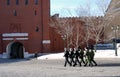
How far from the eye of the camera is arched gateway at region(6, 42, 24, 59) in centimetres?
6938

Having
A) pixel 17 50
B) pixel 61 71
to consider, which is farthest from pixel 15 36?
pixel 61 71

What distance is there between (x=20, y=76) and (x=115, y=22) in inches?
2005

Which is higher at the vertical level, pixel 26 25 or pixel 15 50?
pixel 26 25

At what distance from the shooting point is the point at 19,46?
72188 millimetres

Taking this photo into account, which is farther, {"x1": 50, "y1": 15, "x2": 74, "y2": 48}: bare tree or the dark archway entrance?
the dark archway entrance

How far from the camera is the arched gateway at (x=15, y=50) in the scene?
69.4m

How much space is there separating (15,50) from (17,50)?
45cm

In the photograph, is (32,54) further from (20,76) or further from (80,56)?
(20,76)

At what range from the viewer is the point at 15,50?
71.6 metres

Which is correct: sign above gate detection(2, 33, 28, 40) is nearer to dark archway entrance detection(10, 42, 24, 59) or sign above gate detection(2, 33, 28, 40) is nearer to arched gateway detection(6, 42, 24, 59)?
arched gateway detection(6, 42, 24, 59)

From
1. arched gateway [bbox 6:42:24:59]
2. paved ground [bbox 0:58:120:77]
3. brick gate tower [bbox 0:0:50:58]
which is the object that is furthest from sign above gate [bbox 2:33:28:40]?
paved ground [bbox 0:58:120:77]

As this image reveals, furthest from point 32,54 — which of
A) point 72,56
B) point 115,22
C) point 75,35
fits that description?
point 72,56

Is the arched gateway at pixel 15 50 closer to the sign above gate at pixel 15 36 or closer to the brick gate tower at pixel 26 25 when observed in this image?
the brick gate tower at pixel 26 25

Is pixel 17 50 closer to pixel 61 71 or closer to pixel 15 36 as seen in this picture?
pixel 15 36
